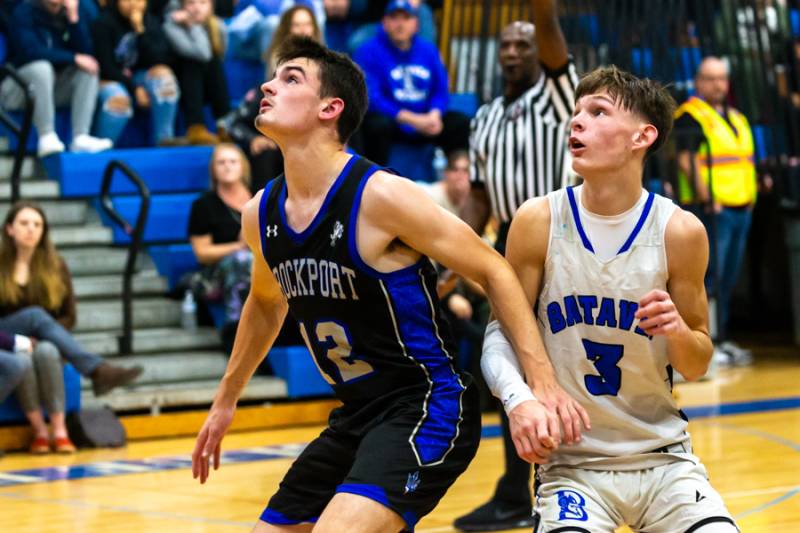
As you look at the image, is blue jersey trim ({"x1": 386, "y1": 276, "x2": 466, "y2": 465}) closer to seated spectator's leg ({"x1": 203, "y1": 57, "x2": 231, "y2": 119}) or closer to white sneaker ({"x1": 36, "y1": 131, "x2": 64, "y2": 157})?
white sneaker ({"x1": 36, "y1": 131, "x2": 64, "y2": 157})

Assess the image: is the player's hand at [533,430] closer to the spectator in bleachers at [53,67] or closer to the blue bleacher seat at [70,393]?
the blue bleacher seat at [70,393]

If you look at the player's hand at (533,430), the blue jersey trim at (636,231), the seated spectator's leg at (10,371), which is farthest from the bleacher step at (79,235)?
the player's hand at (533,430)

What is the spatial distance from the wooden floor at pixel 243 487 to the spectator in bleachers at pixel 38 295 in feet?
1.63

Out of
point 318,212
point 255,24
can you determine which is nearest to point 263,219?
point 318,212

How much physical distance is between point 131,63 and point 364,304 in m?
7.39

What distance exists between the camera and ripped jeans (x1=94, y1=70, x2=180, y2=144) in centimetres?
1073

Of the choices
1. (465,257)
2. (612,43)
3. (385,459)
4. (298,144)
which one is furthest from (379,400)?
(612,43)

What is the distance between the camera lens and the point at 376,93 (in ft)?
35.2

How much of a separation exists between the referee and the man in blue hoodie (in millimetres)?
4173

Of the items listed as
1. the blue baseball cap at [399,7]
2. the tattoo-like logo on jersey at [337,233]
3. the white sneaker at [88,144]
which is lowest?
the tattoo-like logo on jersey at [337,233]

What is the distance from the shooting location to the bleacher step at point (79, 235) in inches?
400

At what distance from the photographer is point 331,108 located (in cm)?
414

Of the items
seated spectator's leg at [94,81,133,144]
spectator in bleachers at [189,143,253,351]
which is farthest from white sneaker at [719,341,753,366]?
seated spectator's leg at [94,81,133,144]

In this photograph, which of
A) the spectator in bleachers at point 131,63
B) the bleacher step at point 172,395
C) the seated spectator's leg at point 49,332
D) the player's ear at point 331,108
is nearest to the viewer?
the player's ear at point 331,108
